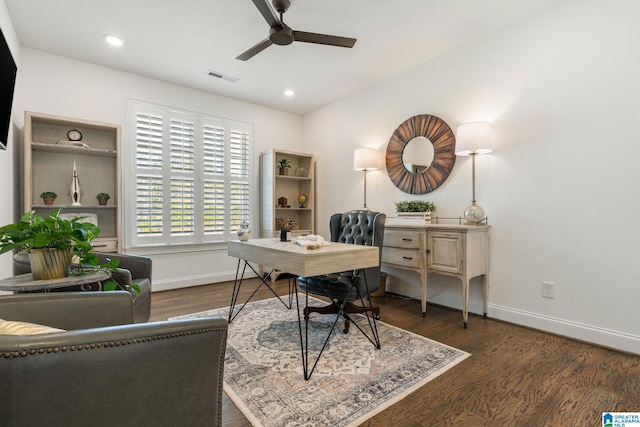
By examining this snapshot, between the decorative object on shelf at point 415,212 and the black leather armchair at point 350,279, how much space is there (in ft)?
1.82

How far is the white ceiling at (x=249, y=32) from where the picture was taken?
8.68ft

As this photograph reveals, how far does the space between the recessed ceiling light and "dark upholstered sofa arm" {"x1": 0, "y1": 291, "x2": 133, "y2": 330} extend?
293 cm

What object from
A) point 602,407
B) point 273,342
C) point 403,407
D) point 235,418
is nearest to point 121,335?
point 235,418

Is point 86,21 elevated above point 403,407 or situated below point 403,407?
above

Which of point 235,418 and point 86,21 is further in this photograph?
point 86,21

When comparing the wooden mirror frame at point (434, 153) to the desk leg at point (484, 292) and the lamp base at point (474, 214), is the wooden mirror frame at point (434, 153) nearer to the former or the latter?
the lamp base at point (474, 214)

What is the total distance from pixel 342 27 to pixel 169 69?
2222 millimetres

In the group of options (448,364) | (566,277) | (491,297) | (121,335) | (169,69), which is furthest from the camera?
(169,69)

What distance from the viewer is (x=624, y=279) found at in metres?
2.31

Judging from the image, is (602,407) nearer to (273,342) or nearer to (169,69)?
(273,342)

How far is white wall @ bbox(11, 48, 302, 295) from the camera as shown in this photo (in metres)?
3.38

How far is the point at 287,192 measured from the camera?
5250mm

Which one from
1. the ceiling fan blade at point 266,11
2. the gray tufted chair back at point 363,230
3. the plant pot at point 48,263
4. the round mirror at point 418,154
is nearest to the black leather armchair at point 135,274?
the plant pot at point 48,263

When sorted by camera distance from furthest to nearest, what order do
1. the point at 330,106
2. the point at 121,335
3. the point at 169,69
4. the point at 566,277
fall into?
1. the point at 330,106
2. the point at 169,69
3. the point at 566,277
4. the point at 121,335
